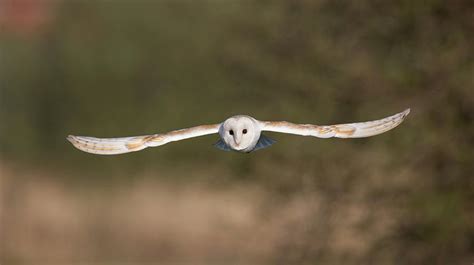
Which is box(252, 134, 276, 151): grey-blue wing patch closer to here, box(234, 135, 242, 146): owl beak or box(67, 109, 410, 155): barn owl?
box(67, 109, 410, 155): barn owl

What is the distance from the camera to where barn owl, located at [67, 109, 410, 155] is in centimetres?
459

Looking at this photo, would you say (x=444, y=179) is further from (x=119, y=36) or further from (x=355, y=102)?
(x=119, y=36)

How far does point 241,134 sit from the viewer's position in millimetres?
4562

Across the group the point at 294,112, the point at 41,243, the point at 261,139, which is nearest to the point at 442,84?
the point at 294,112

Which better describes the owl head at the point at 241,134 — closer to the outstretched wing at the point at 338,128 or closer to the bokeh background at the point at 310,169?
the outstretched wing at the point at 338,128

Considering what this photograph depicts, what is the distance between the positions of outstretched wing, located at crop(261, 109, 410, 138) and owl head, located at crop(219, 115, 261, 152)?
0.10 meters

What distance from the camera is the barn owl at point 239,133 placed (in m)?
4.59

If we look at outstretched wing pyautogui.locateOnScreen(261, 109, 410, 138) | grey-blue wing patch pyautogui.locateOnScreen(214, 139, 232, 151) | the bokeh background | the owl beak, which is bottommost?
the owl beak

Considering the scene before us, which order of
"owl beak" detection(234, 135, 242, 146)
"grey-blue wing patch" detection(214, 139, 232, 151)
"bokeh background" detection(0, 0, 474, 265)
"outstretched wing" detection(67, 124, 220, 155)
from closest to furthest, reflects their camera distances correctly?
"owl beak" detection(234, 135, 242, 146) < "grey-blue wing patch" detection(214, 139, 232, 151) < "outstretched wing" detection(67, 124, 220, 155) < "bokeh background" detection(0, 0, 474, 265)

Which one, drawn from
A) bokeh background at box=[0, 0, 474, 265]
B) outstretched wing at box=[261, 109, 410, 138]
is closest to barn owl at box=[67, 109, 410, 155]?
outstretched wing at box=[261, 109, 410, 138]

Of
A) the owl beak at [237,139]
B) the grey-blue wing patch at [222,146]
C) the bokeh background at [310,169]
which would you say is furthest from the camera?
the bokeh background at [310,169]

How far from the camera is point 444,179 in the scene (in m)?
8.02

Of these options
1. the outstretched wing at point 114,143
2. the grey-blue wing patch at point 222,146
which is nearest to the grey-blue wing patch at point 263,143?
the grey-blue wing patch at point 222,146

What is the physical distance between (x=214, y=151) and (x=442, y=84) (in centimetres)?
194
